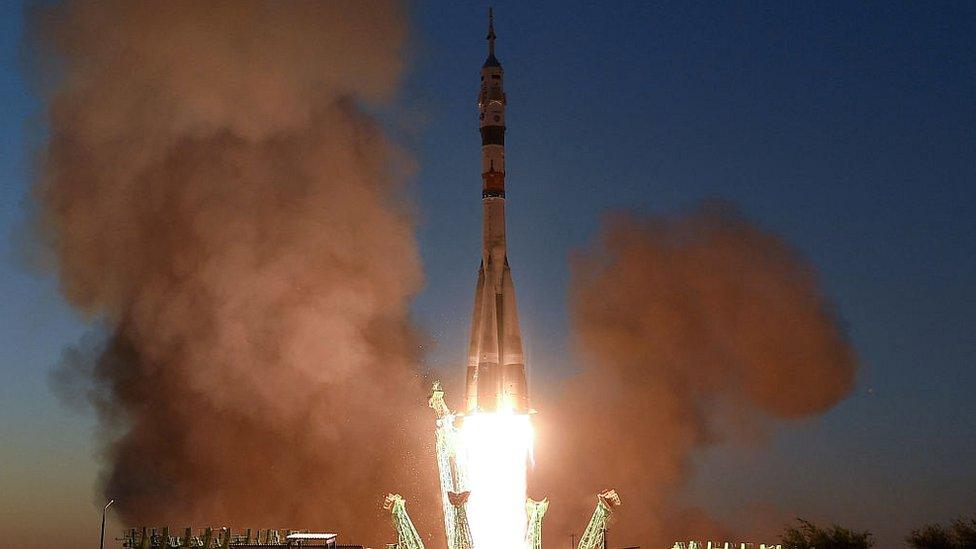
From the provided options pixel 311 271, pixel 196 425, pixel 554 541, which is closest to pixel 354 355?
pixel 311 271

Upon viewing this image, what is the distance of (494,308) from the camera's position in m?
61.4

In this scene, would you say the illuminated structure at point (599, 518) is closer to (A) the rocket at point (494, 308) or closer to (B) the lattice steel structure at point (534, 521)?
(B) the lattice steel structure at point (534, 521)

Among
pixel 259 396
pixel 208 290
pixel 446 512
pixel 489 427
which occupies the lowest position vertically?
pixel 446 512

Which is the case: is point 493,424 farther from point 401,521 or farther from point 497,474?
point 401,521

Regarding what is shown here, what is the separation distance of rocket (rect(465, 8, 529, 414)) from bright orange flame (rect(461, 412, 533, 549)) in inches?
30.8

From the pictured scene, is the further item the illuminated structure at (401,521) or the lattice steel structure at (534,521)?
the lattice steel structure at (534,521)

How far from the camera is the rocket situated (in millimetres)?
60125

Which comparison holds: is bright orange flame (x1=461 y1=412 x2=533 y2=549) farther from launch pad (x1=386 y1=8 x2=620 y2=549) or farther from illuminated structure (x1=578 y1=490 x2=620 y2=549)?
illuminated structure (x1=578 y1=490 x2=620 y2=549)

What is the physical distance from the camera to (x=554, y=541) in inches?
2936

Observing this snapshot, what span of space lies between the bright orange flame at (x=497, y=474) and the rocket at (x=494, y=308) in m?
0.78

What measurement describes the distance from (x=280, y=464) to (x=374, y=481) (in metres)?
6.30

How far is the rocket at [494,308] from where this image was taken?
60.1 meters

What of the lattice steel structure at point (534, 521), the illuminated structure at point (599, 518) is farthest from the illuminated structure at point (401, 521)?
the illuminated structure at point (599, 518)

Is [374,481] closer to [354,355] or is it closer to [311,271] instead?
[354,355]
